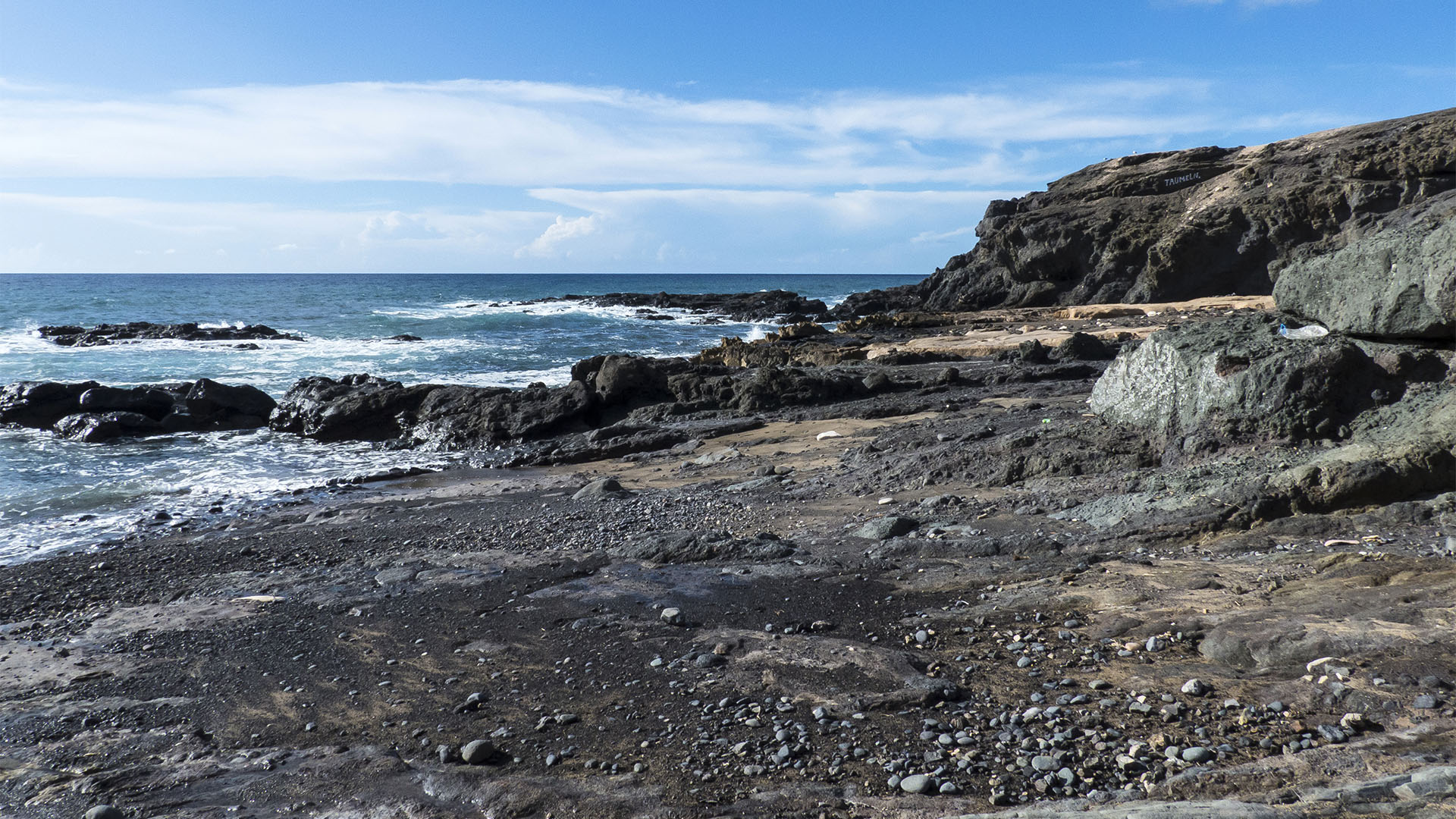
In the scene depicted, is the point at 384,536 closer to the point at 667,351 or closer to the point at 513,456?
the point at 513,456

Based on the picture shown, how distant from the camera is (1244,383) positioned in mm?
6969

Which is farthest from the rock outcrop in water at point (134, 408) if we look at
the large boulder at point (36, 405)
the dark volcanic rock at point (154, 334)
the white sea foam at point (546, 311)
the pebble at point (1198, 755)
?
the white sea foam at point (546, 311)

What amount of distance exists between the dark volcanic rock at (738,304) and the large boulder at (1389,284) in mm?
38778

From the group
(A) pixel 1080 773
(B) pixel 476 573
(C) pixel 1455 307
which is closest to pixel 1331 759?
(A) pixel 1080 773

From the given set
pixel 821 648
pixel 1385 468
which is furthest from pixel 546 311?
pixel 1385 468

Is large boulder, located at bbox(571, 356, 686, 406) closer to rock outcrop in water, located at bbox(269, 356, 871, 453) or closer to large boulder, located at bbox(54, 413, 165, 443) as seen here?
rock outcrop in water, located at bbox(269, 356, 871, 453)

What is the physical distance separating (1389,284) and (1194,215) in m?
27.6

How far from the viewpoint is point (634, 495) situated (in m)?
9.91

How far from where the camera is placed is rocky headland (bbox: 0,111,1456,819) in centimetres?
368

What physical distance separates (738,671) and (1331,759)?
9.03ft

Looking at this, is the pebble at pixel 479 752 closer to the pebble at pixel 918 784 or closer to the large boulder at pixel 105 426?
the pebble at pixel 918 784

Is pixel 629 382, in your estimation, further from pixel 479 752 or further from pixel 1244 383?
pixel 479 752

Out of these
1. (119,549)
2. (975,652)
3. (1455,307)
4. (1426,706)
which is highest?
(1455,307)

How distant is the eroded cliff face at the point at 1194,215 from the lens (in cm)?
2755
